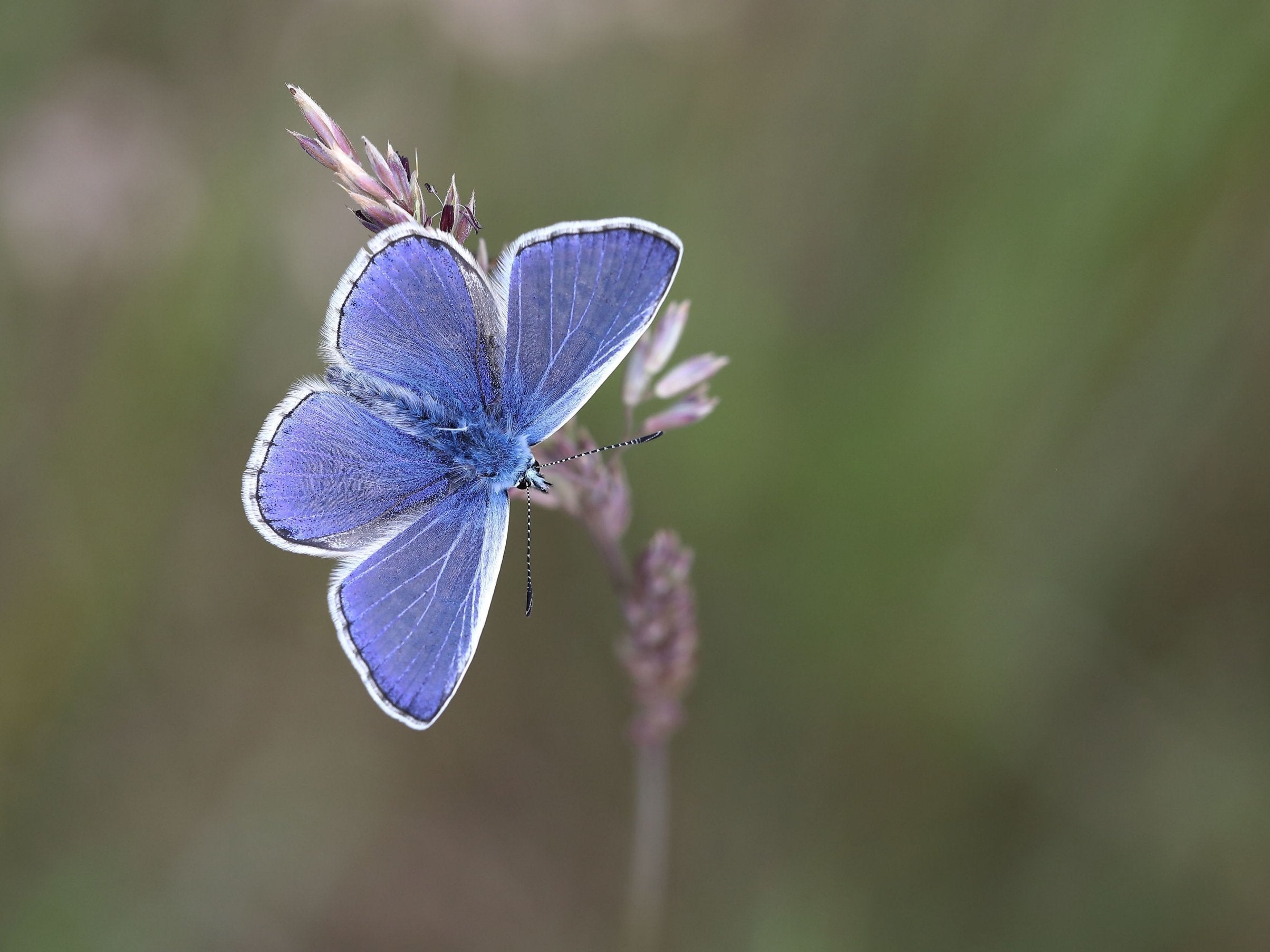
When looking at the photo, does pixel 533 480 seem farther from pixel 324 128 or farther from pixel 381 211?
pixel 324 128

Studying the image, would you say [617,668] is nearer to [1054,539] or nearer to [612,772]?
[612,772]

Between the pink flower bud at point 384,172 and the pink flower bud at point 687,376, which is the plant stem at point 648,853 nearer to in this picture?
the pink flower bud at point 687,376

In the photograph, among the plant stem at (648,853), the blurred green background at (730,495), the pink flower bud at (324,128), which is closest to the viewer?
the pink flower bud at (324,128)

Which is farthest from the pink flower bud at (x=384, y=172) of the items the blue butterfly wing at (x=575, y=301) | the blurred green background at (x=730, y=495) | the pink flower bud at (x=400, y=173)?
the blurred green background at (x=730, y=495)

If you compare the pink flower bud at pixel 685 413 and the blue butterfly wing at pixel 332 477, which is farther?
the blue butterfly wing at pixel 332 477

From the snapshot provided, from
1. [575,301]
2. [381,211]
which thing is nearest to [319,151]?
[381,211]
